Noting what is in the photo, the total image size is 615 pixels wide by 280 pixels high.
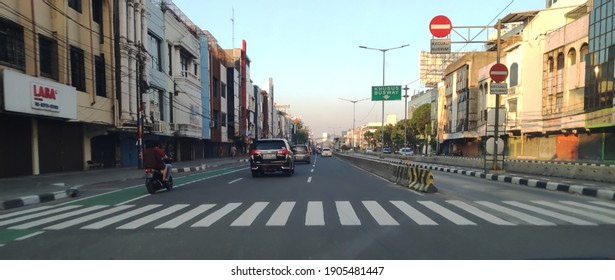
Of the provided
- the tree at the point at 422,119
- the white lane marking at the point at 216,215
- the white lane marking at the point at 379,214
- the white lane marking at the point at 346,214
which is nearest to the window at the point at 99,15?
the white lane marking at the point at 216,215

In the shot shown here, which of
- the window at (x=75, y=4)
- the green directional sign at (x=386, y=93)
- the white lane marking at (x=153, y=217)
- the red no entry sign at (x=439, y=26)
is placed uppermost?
the window at (x=75, y=4)

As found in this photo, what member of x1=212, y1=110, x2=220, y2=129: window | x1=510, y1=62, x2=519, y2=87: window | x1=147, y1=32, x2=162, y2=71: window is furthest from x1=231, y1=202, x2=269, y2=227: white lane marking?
x1=510, y1=62, x2=519, y2=87: window

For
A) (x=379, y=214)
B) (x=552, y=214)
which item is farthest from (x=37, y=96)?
(x=552, y=214)

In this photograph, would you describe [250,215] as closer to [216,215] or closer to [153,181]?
[216,215]

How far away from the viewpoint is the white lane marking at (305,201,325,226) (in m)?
6.33

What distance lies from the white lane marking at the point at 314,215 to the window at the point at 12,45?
15.4m

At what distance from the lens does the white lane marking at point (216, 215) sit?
6345 millimetres

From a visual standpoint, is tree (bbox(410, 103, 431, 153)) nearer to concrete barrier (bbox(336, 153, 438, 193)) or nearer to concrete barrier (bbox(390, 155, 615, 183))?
concrete barrier (bbox(390, 155, 615, 183))

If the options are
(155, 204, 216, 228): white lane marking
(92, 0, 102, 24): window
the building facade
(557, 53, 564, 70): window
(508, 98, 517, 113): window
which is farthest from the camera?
(508, 98, 517, 113): window

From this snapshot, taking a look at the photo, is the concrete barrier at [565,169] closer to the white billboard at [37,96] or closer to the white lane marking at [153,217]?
the white lane marking at [153,217]

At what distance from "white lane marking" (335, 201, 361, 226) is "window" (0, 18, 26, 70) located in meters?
16.0

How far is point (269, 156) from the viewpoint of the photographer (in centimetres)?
1656

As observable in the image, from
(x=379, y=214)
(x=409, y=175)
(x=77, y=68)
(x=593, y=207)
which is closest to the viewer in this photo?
(x=379, y=214)

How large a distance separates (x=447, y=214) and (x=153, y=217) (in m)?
6.13
